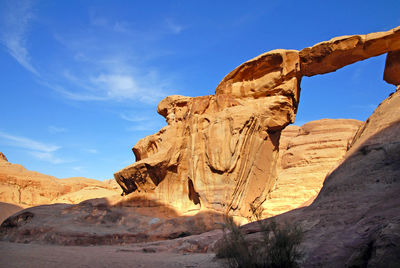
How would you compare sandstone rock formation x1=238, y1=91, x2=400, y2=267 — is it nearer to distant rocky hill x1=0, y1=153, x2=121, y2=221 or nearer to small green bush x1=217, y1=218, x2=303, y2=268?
small green bush x1=217, y1=218, x2=303, y2=268

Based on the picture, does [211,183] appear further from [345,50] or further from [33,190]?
[33,190]

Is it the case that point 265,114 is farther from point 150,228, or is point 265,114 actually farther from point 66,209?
point 66,209

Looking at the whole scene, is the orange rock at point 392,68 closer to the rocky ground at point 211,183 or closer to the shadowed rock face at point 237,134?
the rocky ground at point 211,183

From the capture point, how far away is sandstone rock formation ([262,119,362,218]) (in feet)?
57.7

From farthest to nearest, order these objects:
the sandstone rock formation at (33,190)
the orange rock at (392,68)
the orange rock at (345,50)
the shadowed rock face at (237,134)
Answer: the sandstone rock formation at (33,190) < the shadowed rock face at (237,134) < the orange rock at (392,68) < the orange rock at (345,50)

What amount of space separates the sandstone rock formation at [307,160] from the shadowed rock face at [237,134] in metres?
1.74

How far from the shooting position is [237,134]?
567 inches

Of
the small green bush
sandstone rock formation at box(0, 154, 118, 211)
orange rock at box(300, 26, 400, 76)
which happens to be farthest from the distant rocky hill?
the small green bush

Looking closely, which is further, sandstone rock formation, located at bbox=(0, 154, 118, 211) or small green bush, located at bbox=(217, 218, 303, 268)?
sandstone rock formation, located at bbox=(0, 154, 118, 211)

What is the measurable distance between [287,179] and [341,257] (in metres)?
17.8

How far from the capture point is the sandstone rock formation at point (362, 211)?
3.75 meters

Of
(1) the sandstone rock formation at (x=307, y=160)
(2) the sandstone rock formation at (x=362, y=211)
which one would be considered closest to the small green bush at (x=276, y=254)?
(2) the sandstone rock formation at (x=362, y=211)

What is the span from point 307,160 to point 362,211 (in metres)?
19.4

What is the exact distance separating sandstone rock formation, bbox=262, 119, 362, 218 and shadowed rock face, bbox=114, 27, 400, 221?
1740 mm
